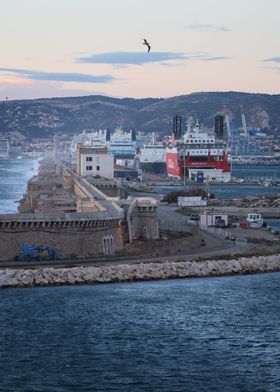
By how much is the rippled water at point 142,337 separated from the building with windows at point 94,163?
1275 inches

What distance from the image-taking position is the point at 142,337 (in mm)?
17531

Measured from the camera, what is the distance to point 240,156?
125 m

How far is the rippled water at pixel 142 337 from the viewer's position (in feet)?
49.8

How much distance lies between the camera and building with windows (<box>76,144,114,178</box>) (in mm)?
54844

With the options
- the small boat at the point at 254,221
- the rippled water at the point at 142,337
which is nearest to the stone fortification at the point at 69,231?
the rippled water at the point at 142,337

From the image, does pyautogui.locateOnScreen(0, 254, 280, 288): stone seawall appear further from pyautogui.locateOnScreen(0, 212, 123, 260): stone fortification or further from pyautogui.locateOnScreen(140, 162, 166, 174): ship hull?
pyautogui.locateOnScreen(140, 162, 166, 174): ship hull

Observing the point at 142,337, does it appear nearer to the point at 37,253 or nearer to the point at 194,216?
the point at 37,253

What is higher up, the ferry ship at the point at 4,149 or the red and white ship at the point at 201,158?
the red and white ship at the point at 201,158

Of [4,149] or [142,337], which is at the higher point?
[142,337]

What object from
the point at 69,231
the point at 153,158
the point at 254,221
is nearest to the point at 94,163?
the point at 254,221

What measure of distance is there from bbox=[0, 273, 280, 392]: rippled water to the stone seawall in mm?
458

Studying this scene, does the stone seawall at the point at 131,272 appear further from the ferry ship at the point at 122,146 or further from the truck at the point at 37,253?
the ferry ship at the point at 122,146

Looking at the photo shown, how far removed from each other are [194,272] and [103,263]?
79.1 inches

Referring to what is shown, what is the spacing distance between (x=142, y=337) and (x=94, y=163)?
37.8m
